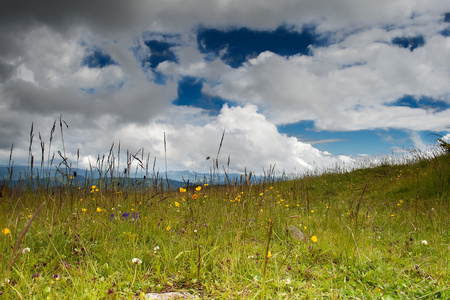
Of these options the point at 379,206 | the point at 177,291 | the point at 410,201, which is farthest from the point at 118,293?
the point at 410,201

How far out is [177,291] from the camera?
87.3 inches

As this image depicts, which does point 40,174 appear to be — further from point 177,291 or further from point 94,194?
point 177,291

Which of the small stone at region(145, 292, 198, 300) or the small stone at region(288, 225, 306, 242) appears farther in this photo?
the small stone at region(288, 225, 306, 242)

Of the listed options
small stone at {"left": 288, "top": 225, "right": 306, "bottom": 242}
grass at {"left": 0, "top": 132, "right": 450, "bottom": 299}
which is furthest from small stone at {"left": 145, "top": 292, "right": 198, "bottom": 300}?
small stone at {"left": 288, "top": 225, "right": 306, "bottom": 242}

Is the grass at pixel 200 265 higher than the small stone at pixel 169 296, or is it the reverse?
the grass at pixel 200 265

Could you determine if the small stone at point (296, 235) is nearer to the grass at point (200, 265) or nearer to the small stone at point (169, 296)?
the grass at point (200, 265)

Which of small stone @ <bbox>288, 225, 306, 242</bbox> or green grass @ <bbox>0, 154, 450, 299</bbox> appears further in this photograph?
small stone @ <bbox>288, 225, 306, 242</bbox>

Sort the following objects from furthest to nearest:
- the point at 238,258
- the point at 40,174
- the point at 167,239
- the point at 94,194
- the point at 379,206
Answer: the point at 379,206, the point at 94,194, the point at 40,174, the point at 167,239, the point at 238,258

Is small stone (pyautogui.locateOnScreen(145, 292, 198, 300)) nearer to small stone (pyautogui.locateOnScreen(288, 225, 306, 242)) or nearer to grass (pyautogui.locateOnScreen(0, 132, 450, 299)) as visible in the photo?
grass (pyautogui.locateOnScreen(0, 132, 450, 299))

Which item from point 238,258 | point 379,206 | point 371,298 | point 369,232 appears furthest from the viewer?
point 379,206

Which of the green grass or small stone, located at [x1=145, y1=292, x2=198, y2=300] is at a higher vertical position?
the green grass

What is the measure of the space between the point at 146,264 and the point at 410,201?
23.7 ft

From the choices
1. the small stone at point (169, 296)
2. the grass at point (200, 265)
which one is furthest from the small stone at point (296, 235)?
the small stone at point (169, 296)

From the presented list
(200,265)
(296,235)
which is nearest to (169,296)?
(200,265)
